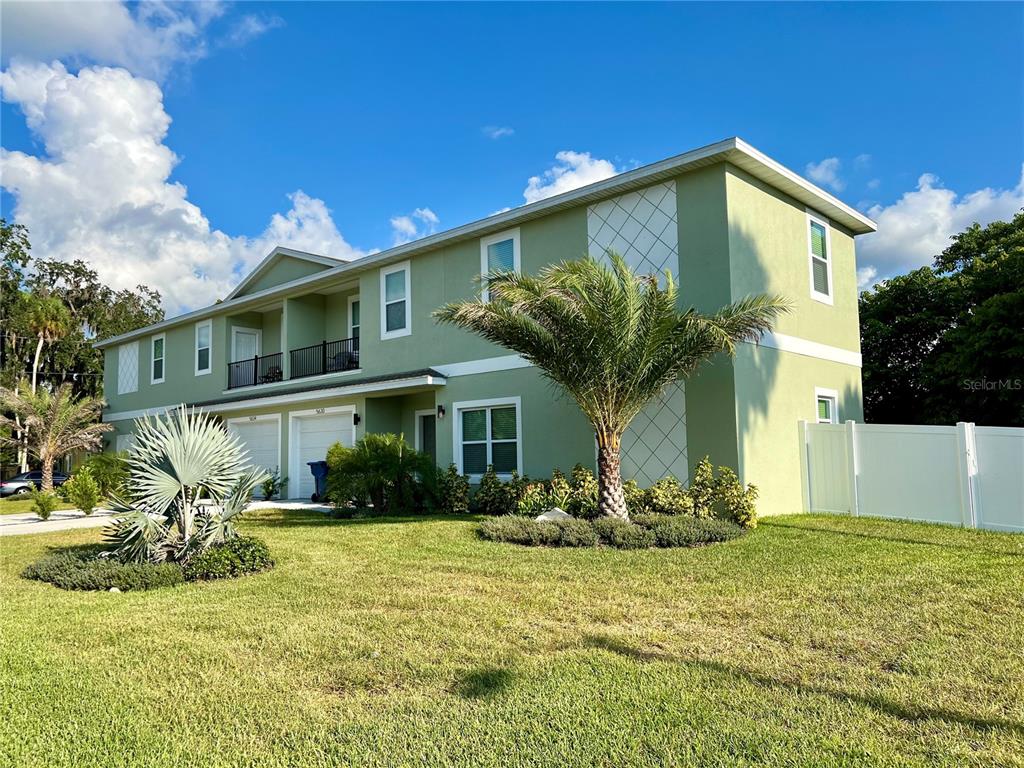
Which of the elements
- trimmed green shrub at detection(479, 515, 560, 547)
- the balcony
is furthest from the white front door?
trimmed green shrub at detection(479, 515, 560, 547)

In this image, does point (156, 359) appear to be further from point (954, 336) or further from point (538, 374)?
point (954, 336)

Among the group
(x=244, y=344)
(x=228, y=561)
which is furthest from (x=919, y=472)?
(x=244, y=344)

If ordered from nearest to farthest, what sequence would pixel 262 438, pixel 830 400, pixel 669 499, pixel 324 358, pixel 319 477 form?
1. pixel 669 499
2. pixel 830 400
3. pixel 319 477
4. pixel 324 358
5. pixel 262 438

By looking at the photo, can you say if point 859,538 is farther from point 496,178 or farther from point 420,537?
point 496,178

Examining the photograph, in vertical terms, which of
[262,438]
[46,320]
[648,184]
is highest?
[46,320]

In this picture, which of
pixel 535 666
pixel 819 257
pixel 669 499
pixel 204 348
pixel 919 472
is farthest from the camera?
pixel 204 348

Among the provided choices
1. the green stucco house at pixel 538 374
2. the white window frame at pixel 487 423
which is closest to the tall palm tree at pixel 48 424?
the green stucco house at pixel 538 374

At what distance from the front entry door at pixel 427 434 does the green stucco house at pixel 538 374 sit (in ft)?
0.12

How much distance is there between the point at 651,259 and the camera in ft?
43.0

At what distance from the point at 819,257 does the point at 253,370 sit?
17.1 m

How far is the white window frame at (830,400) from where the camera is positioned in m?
14.4

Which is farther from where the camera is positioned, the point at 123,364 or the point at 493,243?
the point at 123,364

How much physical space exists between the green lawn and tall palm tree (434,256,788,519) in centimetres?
1338

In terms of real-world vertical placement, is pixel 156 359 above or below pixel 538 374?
above
